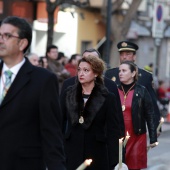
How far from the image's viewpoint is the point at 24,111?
580 centimetres

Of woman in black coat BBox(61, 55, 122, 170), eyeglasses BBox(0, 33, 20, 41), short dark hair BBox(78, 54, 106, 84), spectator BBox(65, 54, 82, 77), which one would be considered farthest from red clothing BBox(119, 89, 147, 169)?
spectator BBox(65, 54, 82, 77)

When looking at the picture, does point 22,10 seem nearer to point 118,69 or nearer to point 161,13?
point 161,13

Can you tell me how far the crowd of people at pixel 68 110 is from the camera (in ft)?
19.1

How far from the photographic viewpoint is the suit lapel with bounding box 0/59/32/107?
5768 mm

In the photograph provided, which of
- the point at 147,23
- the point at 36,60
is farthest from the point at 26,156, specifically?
the point at 147,23

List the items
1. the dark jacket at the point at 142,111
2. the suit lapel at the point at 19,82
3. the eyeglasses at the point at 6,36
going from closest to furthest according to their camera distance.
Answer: the suit lapel at the point at 19,82, the eyeglasses at the point at 6,36, the dark jacket at the point at 142,111

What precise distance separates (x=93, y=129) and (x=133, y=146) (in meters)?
2.38

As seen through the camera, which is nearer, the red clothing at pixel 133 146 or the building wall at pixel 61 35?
the red clothing at pixel 133 146

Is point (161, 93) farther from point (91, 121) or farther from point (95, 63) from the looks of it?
point (91, 121)

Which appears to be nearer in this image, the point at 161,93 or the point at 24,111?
the point at 24,111

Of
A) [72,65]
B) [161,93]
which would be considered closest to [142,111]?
[72,65]

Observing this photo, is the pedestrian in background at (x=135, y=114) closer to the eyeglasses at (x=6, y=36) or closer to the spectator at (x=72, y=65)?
the eyeglasses at (x=6, y=36)

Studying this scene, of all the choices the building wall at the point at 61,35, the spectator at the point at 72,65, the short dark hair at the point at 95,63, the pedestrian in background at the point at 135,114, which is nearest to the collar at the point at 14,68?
the short dark hair at the point at 95,63

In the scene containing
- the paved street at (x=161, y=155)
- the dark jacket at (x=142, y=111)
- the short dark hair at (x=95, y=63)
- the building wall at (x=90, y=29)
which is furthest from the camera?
the building wall at (x=90, y=29)
